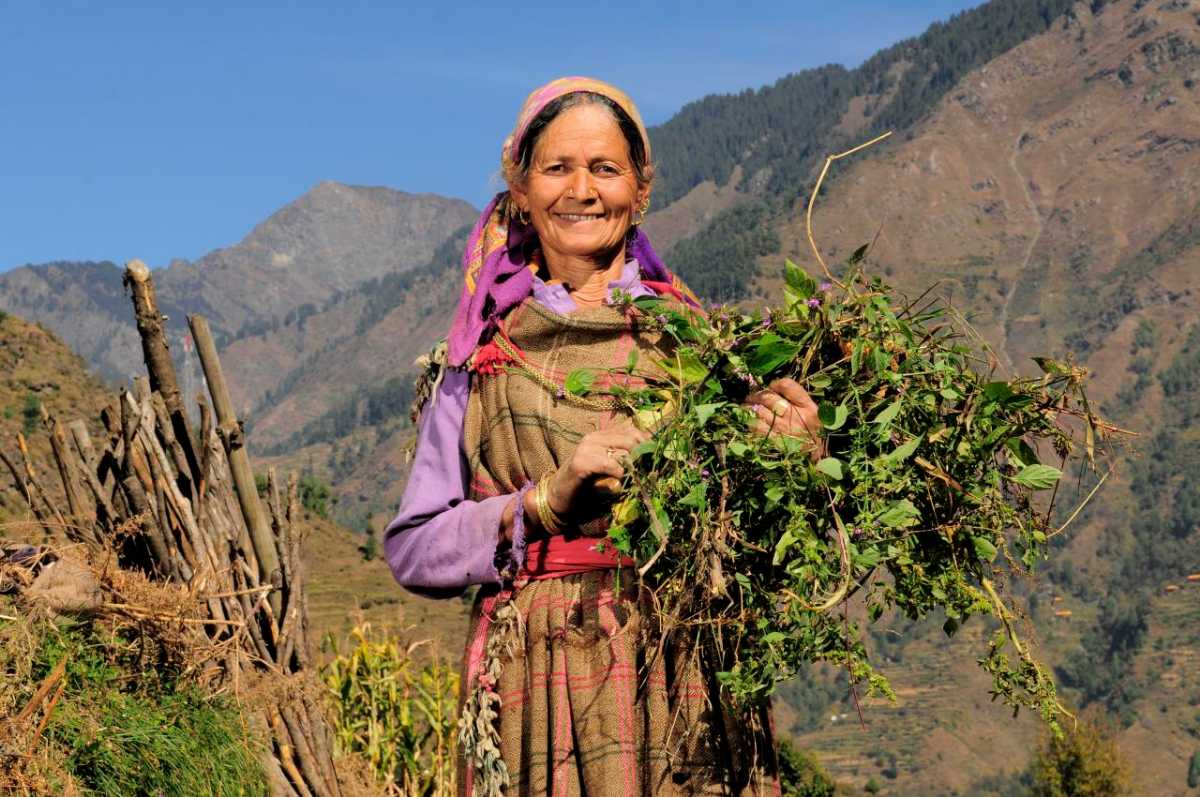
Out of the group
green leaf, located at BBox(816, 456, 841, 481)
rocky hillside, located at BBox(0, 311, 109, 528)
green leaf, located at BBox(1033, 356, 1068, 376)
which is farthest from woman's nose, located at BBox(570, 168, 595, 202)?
rocky hillside, located at BBox(0, 311, 109, 528)

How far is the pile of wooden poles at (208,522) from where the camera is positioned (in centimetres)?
529

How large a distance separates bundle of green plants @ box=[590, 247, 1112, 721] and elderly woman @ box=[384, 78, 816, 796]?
0.11 m

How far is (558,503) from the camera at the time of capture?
2.68m

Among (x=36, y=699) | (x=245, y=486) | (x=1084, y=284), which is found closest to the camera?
(x=36, y=699)

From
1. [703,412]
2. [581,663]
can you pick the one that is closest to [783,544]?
[703,412]

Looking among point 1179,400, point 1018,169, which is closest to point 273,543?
point 1179,400

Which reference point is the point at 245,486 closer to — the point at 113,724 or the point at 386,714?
the point at 113,724

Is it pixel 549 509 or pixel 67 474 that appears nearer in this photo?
pixel 549 509

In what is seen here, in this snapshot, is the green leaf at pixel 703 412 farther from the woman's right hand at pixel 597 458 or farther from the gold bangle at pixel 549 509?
the gold bangle at pixel 549 509

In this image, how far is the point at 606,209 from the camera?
2943 mm

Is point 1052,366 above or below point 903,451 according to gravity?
above

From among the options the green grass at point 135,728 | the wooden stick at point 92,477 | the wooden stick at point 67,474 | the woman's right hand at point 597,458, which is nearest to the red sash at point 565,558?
the woman's right hand at point 597,458

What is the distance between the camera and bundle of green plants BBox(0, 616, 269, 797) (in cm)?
406

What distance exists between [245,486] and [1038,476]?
3.68m
